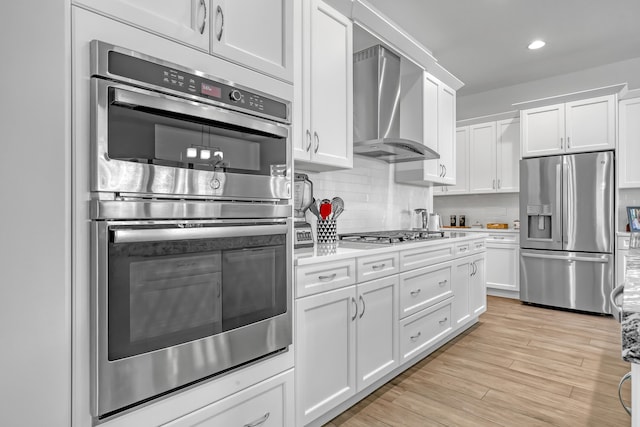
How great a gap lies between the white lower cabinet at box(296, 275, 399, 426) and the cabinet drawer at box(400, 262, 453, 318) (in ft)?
0.43

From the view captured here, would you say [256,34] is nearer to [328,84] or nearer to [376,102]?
[328,84]

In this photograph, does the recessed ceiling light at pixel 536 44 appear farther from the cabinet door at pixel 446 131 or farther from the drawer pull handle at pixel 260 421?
the drawer pull handle at pixel 260 421

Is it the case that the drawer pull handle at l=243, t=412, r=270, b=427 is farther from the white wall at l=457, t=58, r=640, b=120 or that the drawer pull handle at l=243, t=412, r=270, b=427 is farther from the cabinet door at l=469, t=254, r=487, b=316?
the white wall at l=457, t=58, r=640, b=120

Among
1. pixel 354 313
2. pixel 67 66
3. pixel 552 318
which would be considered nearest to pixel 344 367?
pixel 354 313

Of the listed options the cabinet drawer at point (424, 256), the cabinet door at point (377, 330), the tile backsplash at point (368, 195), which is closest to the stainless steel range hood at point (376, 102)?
the tile backsplash at point (368, 195)

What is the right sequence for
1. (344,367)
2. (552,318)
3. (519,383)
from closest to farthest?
(344,367) < (519,383) < (552,318)

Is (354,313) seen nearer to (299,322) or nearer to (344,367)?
(344,367)

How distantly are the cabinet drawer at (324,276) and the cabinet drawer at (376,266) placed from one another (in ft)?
0.21

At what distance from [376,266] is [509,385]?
1.25 metres

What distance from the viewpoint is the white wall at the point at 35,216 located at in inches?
36.1

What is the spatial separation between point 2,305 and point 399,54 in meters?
3.01

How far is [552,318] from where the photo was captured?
398 cm

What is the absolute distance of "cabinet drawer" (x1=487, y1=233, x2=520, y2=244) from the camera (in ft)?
15.6

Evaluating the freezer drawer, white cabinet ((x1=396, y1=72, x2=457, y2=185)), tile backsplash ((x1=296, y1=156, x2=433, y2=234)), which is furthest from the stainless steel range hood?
the freezer drawer
